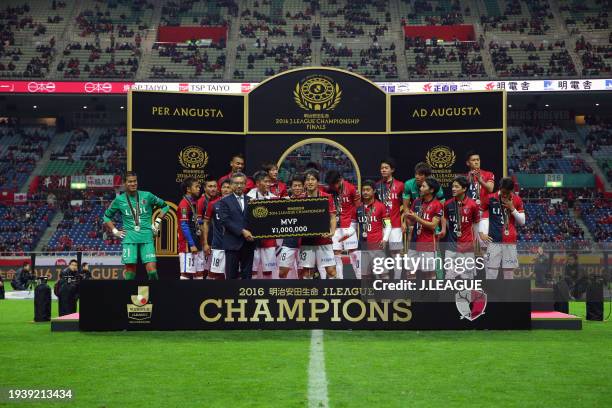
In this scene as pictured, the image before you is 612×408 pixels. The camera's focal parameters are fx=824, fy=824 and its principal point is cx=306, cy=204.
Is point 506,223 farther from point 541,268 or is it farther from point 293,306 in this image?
point 541,268

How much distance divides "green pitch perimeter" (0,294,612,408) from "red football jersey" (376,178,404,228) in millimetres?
2796

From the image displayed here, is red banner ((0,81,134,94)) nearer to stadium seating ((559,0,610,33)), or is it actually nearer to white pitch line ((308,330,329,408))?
stadium seating ((559,0,610,33))

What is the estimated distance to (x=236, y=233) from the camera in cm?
1220

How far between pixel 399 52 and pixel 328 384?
47136 millimetres

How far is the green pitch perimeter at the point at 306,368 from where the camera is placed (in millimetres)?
6828

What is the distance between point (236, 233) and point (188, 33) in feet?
149

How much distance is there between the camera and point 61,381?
767 centimetres

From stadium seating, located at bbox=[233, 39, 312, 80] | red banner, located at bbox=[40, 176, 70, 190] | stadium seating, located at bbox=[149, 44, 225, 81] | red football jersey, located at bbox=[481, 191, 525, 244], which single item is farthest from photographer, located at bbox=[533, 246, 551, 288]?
red banner, located at bbox=[40, 176, 70, 190]

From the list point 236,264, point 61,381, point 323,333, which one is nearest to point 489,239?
point 323,333

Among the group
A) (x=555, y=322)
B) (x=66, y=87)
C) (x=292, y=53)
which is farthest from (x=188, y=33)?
(x=555, y=322)

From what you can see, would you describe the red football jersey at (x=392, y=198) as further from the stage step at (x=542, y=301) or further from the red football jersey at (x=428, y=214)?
the stage step at (x=542, y=301)

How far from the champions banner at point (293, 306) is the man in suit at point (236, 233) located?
72 cm

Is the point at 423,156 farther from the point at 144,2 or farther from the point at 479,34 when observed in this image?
Answer: the point at 144,2

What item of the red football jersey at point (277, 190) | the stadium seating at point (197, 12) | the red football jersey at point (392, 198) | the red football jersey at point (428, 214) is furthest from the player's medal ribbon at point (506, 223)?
the stadium seating at point (197, 12)
